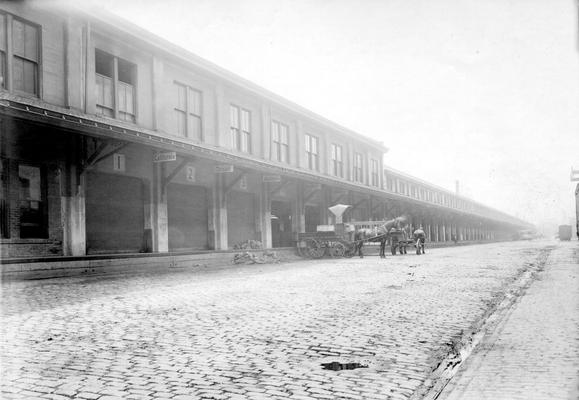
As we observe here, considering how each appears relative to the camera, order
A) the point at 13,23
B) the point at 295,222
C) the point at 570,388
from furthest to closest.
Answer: the point at 295,222, the point at 13,23, the point at 570,388

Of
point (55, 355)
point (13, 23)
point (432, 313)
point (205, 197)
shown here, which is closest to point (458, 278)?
point (432, 313)

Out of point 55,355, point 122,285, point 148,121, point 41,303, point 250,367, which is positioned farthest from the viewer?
point 148,121

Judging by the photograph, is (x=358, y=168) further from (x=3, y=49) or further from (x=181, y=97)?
(x=3, y=49)

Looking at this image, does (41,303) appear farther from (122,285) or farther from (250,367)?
(250,367)

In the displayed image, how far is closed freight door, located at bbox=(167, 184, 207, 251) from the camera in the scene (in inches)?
727

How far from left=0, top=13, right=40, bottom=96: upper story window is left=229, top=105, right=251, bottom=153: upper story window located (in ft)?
31.6

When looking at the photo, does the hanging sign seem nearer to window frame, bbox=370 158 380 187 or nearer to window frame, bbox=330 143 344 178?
window frame, bbox=330 143 344 178

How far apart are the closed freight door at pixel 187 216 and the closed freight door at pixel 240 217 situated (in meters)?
1.74

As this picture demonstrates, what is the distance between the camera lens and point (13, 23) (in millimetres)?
13469

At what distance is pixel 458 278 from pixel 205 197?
36.1 ft

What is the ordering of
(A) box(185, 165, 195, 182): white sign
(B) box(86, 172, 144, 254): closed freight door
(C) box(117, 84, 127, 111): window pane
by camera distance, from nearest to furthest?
(B) box(86, 172, 144, 254): closed freight door < (C) box(117, 84, 127, 111): window pane < (A) box(185, 165, 195, 182): white sign

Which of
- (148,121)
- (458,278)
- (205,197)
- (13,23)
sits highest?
(13,23)

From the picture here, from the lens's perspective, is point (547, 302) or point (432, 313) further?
point (547, 302)

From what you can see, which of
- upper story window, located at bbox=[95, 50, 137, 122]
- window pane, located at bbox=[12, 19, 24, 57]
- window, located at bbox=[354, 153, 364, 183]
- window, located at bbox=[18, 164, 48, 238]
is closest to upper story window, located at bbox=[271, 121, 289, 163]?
upper story window, located at bbox=[95, 50, 137, 122]
